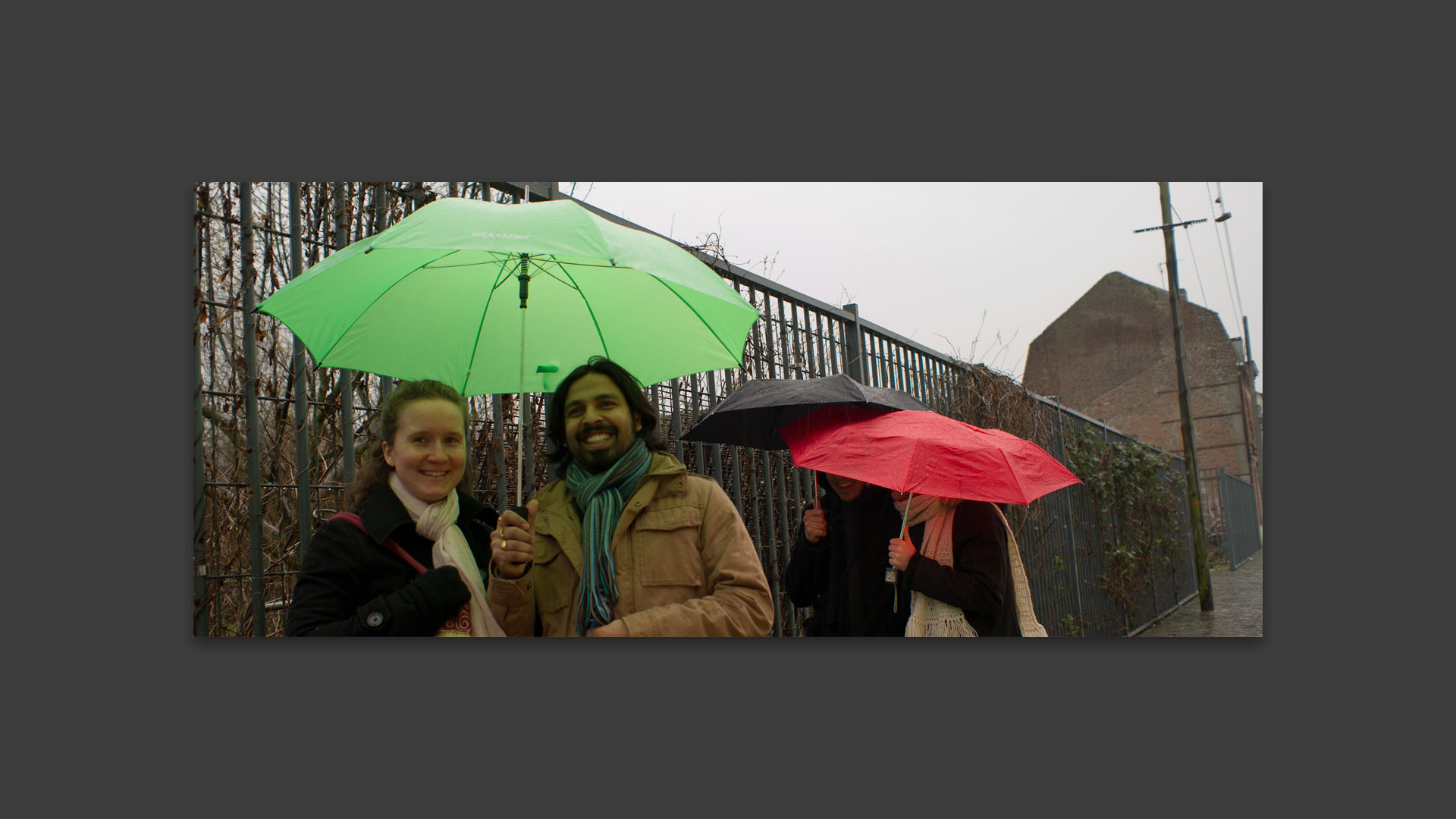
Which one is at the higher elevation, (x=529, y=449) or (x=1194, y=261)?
(x=1194, y=261)

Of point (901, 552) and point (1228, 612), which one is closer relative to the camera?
point (901, 552)

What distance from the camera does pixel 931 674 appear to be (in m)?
3.19

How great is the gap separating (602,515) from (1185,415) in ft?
6.71

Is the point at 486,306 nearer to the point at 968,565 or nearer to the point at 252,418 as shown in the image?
the point at 252,418

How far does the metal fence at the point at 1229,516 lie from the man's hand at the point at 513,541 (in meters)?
2.29

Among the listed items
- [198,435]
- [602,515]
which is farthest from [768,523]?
[198,435]

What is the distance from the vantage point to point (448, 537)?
2656 millimetres

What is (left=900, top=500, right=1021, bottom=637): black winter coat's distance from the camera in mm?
2949

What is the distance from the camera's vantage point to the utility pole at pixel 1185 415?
10.8 feet

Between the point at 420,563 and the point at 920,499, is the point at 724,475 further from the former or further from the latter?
the point at 420,563

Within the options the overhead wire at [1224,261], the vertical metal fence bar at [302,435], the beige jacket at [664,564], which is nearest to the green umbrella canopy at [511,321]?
the vertical metal fence bar at [302,435]

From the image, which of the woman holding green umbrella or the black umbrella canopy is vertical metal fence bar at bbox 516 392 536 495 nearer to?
the woman holding green umbrella

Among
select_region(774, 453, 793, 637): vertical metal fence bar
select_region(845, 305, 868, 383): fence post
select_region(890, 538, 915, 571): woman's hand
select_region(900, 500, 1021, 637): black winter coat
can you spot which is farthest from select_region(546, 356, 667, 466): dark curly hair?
select_region(845, 305, 868, 383): fence post

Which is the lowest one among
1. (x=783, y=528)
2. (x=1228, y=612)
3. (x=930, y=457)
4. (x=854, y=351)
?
(x=1228, y=612)
